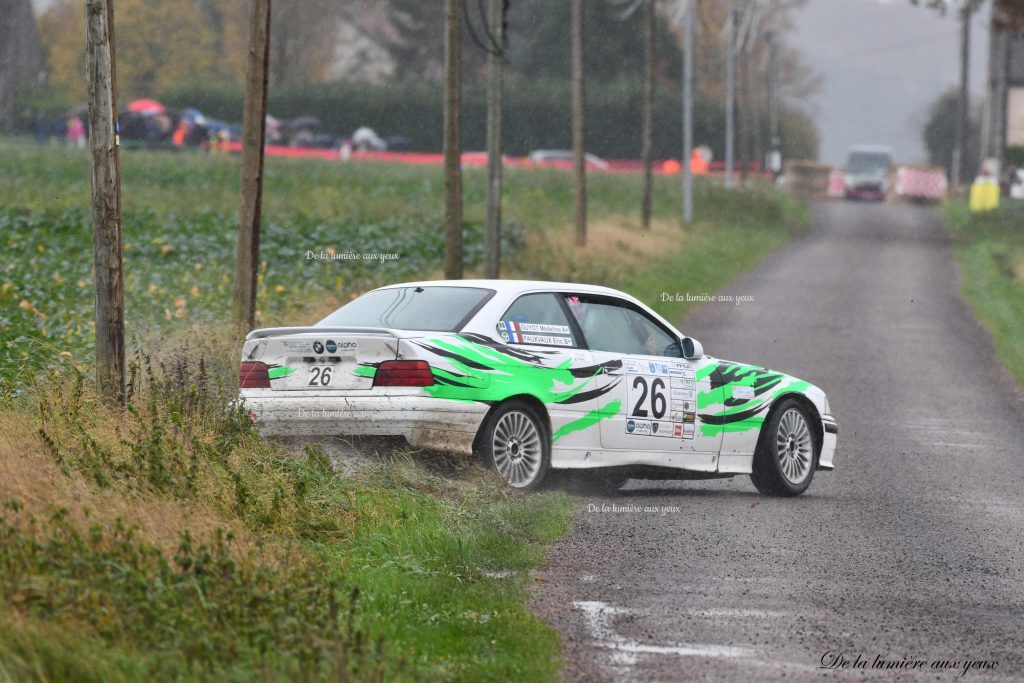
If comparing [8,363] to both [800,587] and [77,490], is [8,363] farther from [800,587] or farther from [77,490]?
[800,587]

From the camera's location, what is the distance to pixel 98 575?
6.18 metres

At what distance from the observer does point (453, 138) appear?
71.8 ft

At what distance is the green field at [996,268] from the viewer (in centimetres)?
2600

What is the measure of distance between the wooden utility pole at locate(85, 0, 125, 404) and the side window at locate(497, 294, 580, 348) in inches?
108

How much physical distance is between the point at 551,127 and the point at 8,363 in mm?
70628

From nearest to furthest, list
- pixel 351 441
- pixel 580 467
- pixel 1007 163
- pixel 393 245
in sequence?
pixel 351 441
pixel 580 467
pixel 393 245
pixel 1007 163

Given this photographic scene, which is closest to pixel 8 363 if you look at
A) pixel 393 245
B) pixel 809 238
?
pixel 393 245

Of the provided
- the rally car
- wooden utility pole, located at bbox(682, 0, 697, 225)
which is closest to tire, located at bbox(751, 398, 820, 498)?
the rally car

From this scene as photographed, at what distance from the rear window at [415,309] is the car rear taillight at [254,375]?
19.2 inches

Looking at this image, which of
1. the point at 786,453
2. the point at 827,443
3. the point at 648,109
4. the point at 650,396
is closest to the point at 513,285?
the point at 650,396

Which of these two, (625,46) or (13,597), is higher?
(625,46)

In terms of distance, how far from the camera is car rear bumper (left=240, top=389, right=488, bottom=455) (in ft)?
34.0

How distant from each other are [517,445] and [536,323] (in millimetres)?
931

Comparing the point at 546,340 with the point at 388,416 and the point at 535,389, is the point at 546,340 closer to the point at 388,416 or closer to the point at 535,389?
the point at 535,389
